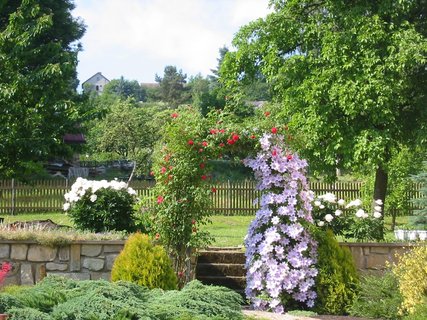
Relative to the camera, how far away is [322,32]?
48.8 feet

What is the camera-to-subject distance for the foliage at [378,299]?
728 centimetres

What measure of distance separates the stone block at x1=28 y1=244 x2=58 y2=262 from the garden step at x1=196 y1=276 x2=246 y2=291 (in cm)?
207

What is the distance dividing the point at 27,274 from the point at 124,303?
403 centimetres

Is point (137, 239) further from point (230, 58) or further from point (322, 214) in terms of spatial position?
point (230, 58)

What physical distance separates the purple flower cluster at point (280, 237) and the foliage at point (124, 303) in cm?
234

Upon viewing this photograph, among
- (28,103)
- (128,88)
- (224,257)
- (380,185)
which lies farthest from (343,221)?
(128,88)

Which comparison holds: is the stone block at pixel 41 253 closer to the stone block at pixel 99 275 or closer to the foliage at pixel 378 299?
the stone block at pixel 99 275

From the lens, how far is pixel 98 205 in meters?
9.20

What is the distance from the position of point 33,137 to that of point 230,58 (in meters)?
6.30

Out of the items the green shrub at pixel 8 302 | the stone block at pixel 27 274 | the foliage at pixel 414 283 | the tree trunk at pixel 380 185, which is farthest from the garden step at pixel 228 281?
the tree trunk at pixel 380 185

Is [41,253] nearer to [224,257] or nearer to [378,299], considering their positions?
[224,257]

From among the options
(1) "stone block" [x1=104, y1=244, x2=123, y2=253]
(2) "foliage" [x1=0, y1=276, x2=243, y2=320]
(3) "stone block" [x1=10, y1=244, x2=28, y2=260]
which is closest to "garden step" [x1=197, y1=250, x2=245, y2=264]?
(1) "stone block" [x1=104, y1=244, x2=123, y2=253]

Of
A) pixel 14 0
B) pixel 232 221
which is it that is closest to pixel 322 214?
pixel 232 221

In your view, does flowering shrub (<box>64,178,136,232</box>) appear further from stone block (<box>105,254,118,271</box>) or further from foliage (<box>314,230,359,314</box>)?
foliage (<box>314,230,359,314</box>)
